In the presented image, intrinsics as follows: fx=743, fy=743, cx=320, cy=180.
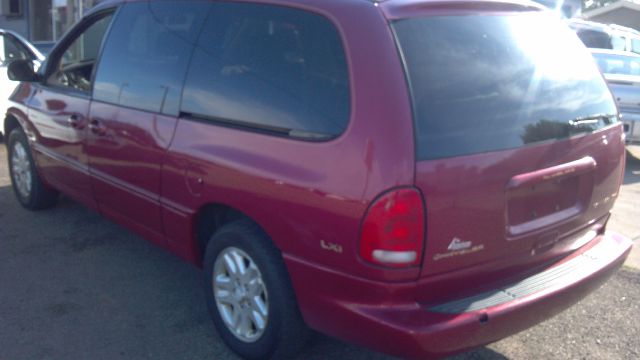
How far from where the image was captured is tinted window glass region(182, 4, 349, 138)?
3096 mm

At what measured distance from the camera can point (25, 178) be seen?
600cm

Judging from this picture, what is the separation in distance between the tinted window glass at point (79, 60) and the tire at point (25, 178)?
0.79m

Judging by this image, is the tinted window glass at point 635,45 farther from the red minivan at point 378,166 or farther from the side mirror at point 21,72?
the side mirror at point 21,72

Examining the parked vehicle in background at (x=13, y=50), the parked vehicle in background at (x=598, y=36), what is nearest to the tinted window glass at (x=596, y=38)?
the parked vehicle in background at (x=598, y=36)

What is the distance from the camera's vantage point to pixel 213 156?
139 inches

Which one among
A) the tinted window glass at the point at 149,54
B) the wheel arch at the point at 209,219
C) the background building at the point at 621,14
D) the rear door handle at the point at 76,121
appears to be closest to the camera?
the wheel arch at the point at 209,219

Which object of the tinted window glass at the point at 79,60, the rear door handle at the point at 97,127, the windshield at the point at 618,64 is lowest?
the windshield at the point at 618,64

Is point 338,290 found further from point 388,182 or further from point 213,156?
point 213,156

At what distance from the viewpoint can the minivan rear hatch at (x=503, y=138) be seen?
9.54ft

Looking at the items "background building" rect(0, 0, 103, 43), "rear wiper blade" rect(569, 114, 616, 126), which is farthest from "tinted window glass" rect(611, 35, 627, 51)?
"background building" rect(0, 0, 103, 43)

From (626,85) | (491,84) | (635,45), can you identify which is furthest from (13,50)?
(635,45)

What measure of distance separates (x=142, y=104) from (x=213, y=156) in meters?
0.82

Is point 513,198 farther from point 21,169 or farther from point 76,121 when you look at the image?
point 21,169

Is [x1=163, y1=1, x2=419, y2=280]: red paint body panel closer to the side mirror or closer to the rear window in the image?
the rear window
